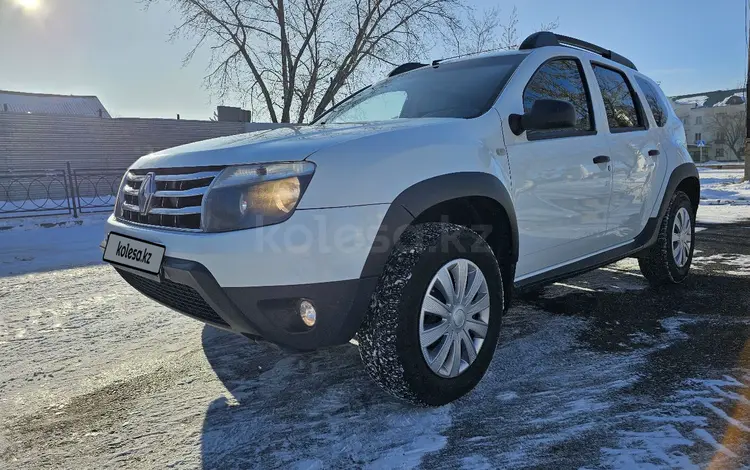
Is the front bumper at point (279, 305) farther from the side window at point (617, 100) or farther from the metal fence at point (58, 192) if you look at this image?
Answer: the metal fence at point (58, 192)

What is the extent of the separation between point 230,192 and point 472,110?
137cm

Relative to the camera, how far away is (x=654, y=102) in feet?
13.4

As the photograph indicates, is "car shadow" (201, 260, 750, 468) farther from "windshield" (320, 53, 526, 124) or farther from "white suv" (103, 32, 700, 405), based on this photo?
"windshield" (320, 53, 526, 124)

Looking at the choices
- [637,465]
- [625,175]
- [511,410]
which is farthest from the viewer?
[625,175]

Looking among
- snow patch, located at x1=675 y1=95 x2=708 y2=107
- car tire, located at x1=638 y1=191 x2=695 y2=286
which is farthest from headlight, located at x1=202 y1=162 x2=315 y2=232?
snow patch, located at x1=675 y1=95 x2=708 y2=107

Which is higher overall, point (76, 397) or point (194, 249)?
point (194, 249)

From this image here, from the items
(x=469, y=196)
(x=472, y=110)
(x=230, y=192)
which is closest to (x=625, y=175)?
(x=472, y=110)

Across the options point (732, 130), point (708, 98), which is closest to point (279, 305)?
point (732, 130)

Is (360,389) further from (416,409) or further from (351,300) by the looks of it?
(351,300)

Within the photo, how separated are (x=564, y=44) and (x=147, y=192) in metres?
2.84

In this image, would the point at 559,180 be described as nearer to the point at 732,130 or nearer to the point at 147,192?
the point at 147,192

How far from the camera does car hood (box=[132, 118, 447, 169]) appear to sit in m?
2.06

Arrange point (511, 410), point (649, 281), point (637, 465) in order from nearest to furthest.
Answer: point (637, 465), point (511, 410), point (649, 281)

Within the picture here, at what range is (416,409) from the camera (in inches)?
89.6
